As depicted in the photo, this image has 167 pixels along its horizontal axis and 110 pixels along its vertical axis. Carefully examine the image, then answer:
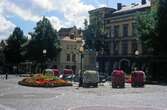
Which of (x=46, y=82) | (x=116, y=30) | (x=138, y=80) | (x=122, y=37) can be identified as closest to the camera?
(x=46, y=82)

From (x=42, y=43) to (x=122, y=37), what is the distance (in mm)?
21088

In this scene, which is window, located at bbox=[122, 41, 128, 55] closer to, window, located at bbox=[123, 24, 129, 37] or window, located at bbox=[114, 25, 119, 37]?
window, located at bbox=[123, 24, 129, 37]

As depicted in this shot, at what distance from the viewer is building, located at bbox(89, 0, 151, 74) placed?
83812 mm

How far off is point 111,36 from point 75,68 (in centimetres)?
2667

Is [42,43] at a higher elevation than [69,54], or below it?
higher

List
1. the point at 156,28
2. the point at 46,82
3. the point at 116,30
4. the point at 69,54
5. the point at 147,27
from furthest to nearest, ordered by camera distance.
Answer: the point at 69,54 → the point at 116,30 → the point at 147,27 → the point at 156,28 → the point at 46,82

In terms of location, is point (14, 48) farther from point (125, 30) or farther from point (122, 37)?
point (125, 30)

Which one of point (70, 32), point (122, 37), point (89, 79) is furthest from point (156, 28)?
point (70, 32)

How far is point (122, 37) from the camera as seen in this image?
87.7m

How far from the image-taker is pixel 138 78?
46.8 meters

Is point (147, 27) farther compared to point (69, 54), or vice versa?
point (69, 54)

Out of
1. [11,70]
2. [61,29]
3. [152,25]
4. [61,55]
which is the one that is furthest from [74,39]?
[152,25]

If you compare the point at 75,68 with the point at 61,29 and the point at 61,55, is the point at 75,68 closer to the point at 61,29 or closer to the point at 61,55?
the point at 61,55

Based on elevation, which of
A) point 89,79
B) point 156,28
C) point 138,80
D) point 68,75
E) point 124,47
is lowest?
point 138,80
